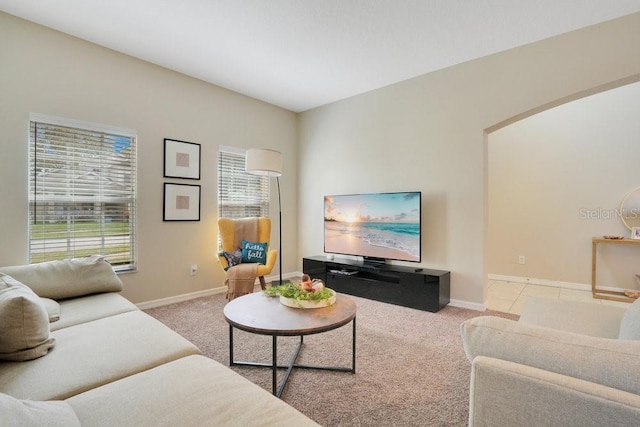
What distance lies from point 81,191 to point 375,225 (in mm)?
3224

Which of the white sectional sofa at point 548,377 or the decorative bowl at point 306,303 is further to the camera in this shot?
the decorative bowl at point 306,303

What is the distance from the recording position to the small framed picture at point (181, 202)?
358 centimetres

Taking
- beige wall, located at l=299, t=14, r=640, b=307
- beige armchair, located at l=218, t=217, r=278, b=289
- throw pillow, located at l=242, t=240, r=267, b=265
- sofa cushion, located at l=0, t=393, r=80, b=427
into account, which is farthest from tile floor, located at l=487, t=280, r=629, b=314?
sofa cushion, located at l=0, t=393, r=80, b=427

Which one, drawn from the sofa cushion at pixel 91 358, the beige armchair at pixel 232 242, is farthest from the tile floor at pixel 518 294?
the sofa cushion at pixel 91 358

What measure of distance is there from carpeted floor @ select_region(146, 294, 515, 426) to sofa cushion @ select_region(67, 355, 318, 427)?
2.31 feet

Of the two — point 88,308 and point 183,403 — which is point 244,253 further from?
point 183,403

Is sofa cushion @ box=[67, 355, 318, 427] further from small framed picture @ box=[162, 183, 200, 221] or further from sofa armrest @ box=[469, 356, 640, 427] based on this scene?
small framed picture @ box=[162, 183, 200, 221]

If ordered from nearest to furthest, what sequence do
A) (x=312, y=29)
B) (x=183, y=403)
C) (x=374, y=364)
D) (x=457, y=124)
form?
(x=183, y=403), (x=374, y=364), (x=312, y=29), (x=457, y=124)

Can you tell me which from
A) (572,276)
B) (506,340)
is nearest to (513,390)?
(506,340)

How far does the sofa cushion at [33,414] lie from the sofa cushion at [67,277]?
171cm

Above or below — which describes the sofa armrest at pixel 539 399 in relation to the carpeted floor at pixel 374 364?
above

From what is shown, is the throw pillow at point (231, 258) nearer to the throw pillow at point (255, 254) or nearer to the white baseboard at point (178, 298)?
the throw pillow at point (255, 254)

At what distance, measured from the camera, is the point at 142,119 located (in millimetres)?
3393

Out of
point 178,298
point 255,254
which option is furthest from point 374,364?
point 178,298
